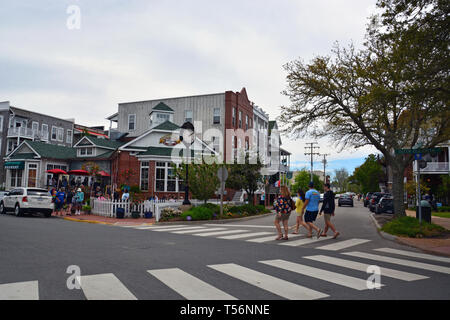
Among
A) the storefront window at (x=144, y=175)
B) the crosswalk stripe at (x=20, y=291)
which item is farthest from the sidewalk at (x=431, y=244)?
the storefront window at (x=144, y=175)

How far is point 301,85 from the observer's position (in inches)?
704

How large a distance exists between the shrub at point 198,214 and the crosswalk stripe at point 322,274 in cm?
1124

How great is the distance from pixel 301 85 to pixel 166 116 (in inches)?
807

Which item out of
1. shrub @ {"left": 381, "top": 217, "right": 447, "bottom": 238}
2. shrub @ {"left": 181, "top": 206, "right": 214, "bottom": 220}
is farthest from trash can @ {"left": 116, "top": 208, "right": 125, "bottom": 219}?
shrub @ {"left": 381, "top": 217, "right": 447, "bottom": 238}

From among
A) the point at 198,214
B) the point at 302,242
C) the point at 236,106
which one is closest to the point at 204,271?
the point at 302,242

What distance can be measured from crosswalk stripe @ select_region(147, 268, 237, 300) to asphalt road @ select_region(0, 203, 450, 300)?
15 millimetres

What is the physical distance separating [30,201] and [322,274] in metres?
18.2

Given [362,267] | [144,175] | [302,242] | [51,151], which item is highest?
[51,151]

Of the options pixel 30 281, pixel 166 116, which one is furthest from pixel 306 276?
pixel 166 116

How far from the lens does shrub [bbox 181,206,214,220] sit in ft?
60.8

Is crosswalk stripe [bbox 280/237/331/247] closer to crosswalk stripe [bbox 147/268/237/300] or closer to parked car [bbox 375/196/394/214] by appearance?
crosswalk stripe [bbox 147/268/237/300]

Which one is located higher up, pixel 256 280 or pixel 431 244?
pixel 256 280

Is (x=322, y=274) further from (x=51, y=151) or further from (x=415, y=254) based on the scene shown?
(x=51, y=151)

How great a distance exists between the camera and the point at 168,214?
18.6 m
